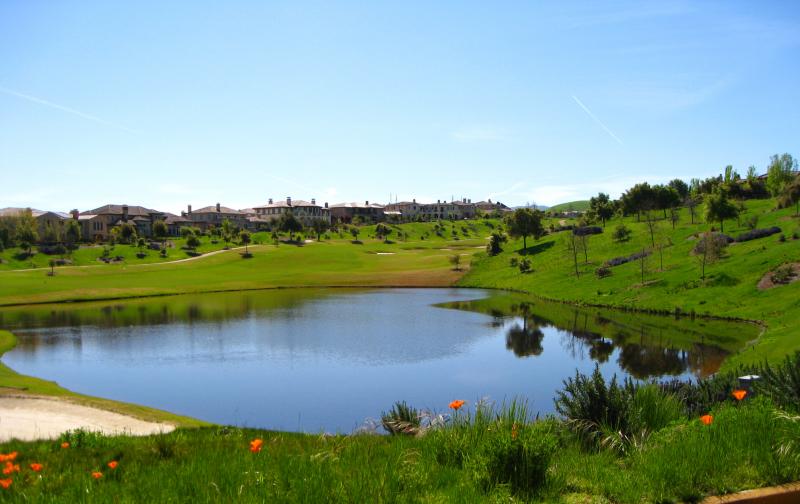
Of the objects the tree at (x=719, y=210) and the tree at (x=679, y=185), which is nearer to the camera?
the tree at (x=719, y=210)

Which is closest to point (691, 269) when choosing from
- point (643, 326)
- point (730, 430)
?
point (643, 326)

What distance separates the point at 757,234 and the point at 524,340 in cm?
4470

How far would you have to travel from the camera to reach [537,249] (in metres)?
116

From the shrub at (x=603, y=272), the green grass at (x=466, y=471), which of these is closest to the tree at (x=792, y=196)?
the shrub at (x=603, y=272)

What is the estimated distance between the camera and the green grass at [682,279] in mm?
51219

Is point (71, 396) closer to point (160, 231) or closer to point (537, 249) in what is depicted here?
point (537, 249)

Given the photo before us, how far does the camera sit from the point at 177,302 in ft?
289

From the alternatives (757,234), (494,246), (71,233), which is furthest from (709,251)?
(71,233)

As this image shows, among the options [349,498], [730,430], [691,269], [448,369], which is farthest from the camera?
[691,269]

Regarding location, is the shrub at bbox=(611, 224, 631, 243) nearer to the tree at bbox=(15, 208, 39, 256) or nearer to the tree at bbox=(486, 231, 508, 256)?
the tree at bbox=(486, 231, 508, 256)

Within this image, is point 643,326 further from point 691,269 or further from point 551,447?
point 551,447

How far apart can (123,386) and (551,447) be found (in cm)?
3649

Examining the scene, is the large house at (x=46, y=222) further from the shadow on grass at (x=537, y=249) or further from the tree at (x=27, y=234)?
the shadow on grass at (x=537, y=249)

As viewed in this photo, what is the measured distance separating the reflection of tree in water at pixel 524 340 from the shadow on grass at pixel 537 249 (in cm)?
5334
